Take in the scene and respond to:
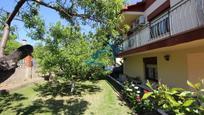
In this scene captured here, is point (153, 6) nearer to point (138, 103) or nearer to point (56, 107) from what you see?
point (138, 103)

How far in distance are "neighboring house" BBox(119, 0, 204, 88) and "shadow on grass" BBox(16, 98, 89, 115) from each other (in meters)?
4.01

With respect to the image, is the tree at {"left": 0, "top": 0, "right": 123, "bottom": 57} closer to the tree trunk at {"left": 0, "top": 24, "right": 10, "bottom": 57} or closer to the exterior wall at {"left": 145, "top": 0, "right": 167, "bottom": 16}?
the tree trunk at {"left": 0, "top": 24, "right": 10, "bottom": 57}

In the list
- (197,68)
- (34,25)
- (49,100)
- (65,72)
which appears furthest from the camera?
(65,72)

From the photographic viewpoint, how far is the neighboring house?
792 centimetres

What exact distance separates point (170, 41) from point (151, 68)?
8.44 metres

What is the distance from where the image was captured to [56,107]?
41.1ft

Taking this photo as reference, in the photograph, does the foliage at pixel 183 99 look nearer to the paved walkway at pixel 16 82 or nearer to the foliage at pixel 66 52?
the foliage at pixel 66 52

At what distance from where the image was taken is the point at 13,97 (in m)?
15.8

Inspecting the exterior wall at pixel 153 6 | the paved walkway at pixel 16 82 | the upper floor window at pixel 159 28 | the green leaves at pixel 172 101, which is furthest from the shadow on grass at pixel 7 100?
the green leaves at pixel 172 101

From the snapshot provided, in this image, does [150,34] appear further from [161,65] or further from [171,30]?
[171,30]

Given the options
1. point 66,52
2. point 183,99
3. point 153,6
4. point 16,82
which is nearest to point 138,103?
point 66,52

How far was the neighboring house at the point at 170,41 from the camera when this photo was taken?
7922mm

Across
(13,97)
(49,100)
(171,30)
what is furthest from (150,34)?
(13,97)

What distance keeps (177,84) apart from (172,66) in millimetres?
959
